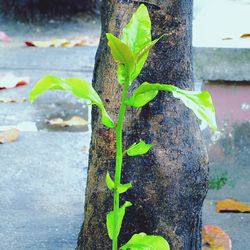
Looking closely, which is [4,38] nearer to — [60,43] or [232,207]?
[60,43]

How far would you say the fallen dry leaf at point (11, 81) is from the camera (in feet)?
14.3

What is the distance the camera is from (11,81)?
173 inches

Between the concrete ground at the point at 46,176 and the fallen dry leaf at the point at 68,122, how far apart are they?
49 millimetres

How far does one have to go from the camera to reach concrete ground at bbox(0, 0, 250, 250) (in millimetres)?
2496

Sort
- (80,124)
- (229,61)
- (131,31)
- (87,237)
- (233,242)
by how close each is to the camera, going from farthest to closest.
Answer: (80,124) < (229,61) < (233,242) < (87,237) < (131,31)

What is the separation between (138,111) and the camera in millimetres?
1771

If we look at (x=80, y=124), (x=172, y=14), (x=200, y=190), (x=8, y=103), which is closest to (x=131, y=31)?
(x=172, y=14)

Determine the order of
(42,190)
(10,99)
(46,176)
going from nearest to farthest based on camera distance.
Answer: (42,190)
(46,176)
(10,99)

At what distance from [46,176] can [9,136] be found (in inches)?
20.9

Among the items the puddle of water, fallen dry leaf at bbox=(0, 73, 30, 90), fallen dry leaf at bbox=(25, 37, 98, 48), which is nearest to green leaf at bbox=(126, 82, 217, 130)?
the puddle of water

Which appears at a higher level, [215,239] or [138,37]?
[138,37]

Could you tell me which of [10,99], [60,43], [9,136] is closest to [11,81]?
[10,99]

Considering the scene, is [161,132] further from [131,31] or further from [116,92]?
[131,31]

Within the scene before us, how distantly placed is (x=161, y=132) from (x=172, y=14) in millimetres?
311
